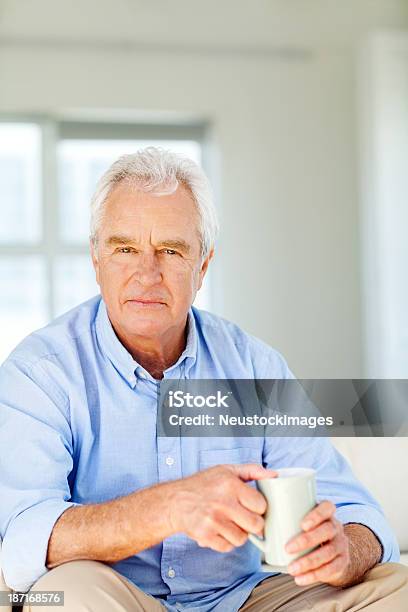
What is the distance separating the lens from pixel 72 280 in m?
2.69

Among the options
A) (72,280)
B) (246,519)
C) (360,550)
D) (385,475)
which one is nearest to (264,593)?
(360,550)

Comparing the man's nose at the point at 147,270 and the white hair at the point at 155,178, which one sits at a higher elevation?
the white hair at the point at 155,178

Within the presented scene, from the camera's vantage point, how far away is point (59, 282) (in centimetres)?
267

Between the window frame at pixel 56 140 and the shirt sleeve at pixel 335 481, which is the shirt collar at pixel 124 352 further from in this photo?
the window frame at pixel 56 140

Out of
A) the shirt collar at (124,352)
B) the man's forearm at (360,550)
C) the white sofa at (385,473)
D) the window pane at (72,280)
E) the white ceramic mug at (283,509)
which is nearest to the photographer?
the white ceramic mug at (283,509)

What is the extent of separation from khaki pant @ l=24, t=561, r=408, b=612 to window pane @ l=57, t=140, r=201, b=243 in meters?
2.12

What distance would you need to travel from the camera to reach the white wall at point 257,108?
2.77 metres

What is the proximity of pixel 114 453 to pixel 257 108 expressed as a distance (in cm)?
229

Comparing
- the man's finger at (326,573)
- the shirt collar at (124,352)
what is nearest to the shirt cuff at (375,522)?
the man's finger at (326,573)

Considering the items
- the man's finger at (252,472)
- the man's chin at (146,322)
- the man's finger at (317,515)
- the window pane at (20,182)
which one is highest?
the window pane at (20,182)

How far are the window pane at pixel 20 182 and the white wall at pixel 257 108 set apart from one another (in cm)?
10

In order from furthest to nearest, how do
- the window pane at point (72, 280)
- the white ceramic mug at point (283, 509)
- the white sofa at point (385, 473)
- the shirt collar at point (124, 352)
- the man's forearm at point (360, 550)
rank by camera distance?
the window pane at point (72, 280)
the white sofa at point (385, 473)
the shirt collar at point (124, 352)
the man's forearm at point (360, 550)
the white ceramic mug at point (283, 509)

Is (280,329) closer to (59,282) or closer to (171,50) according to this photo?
(59,282)

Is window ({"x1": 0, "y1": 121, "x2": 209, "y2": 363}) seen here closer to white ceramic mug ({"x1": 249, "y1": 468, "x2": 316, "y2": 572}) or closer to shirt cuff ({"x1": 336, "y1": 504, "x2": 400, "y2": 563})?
shirt cuff ({"x1": 336, "y1": 504, "x2": 400, "y2": 563})
